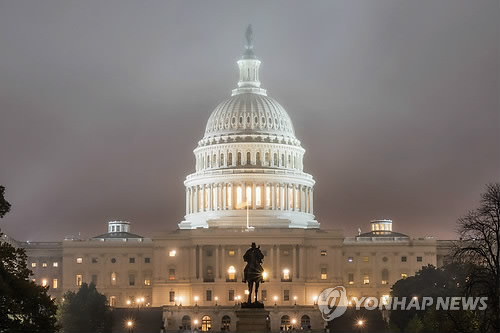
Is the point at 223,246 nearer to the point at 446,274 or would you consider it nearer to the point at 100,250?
the point at 100,250

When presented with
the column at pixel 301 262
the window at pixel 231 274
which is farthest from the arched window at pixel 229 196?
the column at pixel 301 262

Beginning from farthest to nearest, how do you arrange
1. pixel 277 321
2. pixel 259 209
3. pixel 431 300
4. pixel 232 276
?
pixel 259 209
pixel 232 276
pixel 277 321
pixel 431 300

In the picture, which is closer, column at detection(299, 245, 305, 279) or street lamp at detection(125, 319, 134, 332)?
street lamp at detection(125, 319, 134, 332)

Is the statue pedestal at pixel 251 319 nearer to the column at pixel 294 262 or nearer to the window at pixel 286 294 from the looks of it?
the window at pixel 286 294

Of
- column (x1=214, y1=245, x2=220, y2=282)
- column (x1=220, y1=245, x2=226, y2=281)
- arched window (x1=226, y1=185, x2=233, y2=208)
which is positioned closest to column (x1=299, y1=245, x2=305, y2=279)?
column (x1=220, y1=245, x2=226, y2=281)

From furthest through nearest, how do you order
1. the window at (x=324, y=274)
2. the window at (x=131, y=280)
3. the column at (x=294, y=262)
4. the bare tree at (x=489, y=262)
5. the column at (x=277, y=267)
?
the window at (x=131, y=280), the window at (x=324, y=274), the column at (x=294, y=262), the column at (x=277, y=267), the bare tree at (x=489, y=262)

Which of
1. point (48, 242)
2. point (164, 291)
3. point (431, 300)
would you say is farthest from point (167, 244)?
point (431, 300)

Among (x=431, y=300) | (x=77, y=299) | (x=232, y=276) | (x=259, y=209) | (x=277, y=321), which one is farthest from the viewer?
(x=259, y=209)

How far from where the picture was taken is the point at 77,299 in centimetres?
14825

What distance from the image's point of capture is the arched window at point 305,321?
16475 centimetres

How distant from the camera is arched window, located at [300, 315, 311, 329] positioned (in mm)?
164750

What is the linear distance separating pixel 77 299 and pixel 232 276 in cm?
3689

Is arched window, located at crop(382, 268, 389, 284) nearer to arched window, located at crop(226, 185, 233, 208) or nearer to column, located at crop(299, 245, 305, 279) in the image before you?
column, located at crop(299, 245, 305, 279)

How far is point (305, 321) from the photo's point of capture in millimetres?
166500
